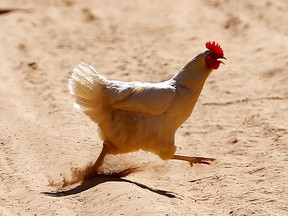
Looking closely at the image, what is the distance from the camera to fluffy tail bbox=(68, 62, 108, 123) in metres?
8.56

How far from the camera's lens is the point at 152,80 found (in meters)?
12.4

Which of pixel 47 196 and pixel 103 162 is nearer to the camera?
pixel 47 196

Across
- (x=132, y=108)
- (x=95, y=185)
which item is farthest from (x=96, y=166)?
(x=132, y=108)

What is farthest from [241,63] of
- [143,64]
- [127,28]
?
[127,28]

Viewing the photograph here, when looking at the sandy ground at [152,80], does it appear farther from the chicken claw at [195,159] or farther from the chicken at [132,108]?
the chicken at [132,108]

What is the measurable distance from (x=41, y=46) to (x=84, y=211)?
21.9 ft

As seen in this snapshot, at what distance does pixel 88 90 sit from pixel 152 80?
389cm

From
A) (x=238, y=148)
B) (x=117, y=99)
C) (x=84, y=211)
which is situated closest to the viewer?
(x=84, y=211)

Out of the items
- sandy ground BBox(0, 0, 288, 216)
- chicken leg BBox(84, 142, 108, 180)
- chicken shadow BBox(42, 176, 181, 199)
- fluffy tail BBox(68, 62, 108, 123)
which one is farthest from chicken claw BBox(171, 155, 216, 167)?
fluffy tail BBox(68, 62, 108, 123)

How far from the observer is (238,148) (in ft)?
32.8

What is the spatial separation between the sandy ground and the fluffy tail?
2.31 ft

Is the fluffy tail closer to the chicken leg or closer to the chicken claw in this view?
the chicken leg

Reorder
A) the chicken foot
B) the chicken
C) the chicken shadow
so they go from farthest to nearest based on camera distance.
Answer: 1. the chicken foot
2. the chicken
3. the chicken shadow

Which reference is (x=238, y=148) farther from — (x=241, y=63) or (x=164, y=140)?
(x=241, y=63)
